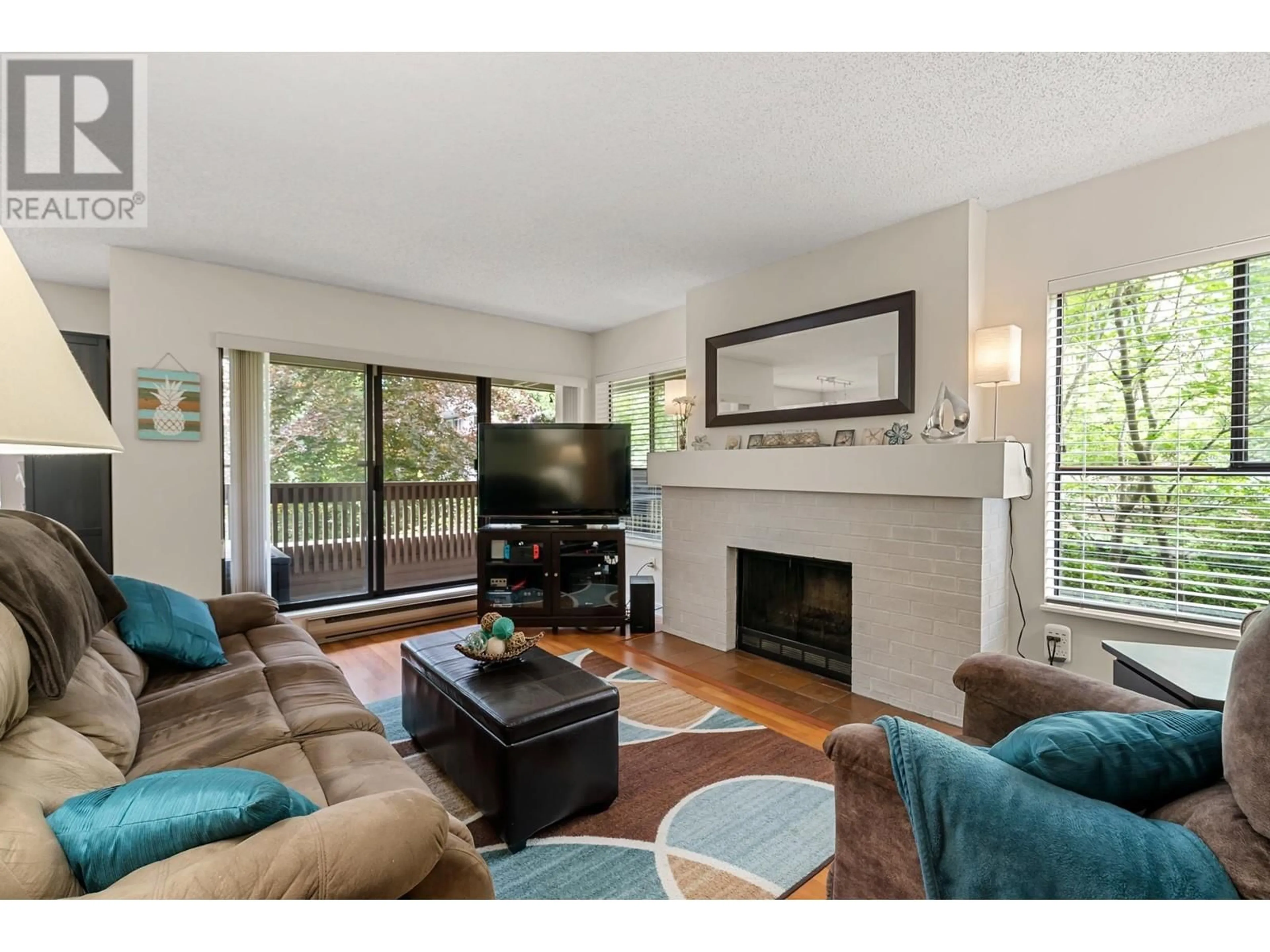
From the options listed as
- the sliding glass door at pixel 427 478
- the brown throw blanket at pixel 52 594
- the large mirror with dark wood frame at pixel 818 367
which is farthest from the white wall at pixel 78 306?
the large mirror with dark wood frame at pixel 818 367

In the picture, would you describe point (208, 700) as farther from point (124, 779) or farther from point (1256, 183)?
point (1256, 183)

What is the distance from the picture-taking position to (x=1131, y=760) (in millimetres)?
938

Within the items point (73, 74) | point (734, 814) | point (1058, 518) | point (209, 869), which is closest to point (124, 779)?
point (209, 869)

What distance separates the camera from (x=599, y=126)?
82.1 inches

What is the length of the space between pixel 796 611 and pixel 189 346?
4.11 m

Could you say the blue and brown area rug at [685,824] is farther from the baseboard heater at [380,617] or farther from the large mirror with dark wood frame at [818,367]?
the large mirror with dark wood frame at [818,367]

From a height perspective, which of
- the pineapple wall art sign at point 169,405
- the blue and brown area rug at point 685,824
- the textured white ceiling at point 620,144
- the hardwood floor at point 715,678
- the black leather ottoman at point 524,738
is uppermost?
the textured white ceiling at point 620,144

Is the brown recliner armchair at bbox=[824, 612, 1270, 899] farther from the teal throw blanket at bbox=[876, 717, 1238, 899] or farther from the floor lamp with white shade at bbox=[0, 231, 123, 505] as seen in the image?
the floor lamp with white shade at bbox=[0, 231, 123, 505]

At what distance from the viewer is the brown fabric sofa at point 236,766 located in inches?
31.9

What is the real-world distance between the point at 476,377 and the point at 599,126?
9.99 feet

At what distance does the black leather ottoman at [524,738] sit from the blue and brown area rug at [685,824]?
7 centimetres
